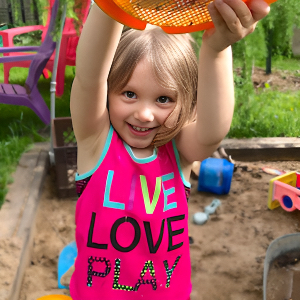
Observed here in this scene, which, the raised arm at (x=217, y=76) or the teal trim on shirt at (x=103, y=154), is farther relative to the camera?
the teal trim on shirt at (x=103, y=154)

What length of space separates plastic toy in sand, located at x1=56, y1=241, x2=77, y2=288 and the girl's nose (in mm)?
1101

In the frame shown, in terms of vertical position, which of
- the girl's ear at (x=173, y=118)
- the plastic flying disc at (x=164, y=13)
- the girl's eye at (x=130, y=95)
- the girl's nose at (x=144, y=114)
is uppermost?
the plastic flying disc at (x=164, y=13)

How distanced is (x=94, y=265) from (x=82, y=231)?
93 mm

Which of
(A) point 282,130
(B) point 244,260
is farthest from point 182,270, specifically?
(A) point 282,130

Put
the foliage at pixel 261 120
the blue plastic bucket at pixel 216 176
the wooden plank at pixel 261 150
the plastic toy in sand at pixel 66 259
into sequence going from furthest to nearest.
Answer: the foliage at pixel 261 120 < the wooden plank at pixel 261 150 < the blue plastic bucket at pixel 216 176 < the plastic toy in sand at pixel 66 259

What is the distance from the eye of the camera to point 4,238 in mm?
1751

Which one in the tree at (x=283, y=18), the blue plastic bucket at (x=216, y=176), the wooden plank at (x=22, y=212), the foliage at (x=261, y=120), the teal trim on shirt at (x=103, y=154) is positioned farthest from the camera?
the foliage at (x=261, y=120)

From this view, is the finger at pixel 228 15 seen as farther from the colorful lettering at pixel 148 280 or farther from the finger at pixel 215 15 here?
the colorful lettering at pixel 148 280

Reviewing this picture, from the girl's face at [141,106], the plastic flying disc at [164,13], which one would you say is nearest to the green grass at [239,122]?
the girl's face at [141,106]

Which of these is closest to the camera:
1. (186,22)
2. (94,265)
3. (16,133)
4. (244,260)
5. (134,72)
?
(186,22)

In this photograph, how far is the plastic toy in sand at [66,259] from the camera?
176cm

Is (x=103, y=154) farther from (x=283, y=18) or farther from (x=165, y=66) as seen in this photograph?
(x=283, y=18)

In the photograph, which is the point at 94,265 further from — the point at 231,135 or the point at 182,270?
the point at 231,135

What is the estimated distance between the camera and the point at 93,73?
2.66 ft
